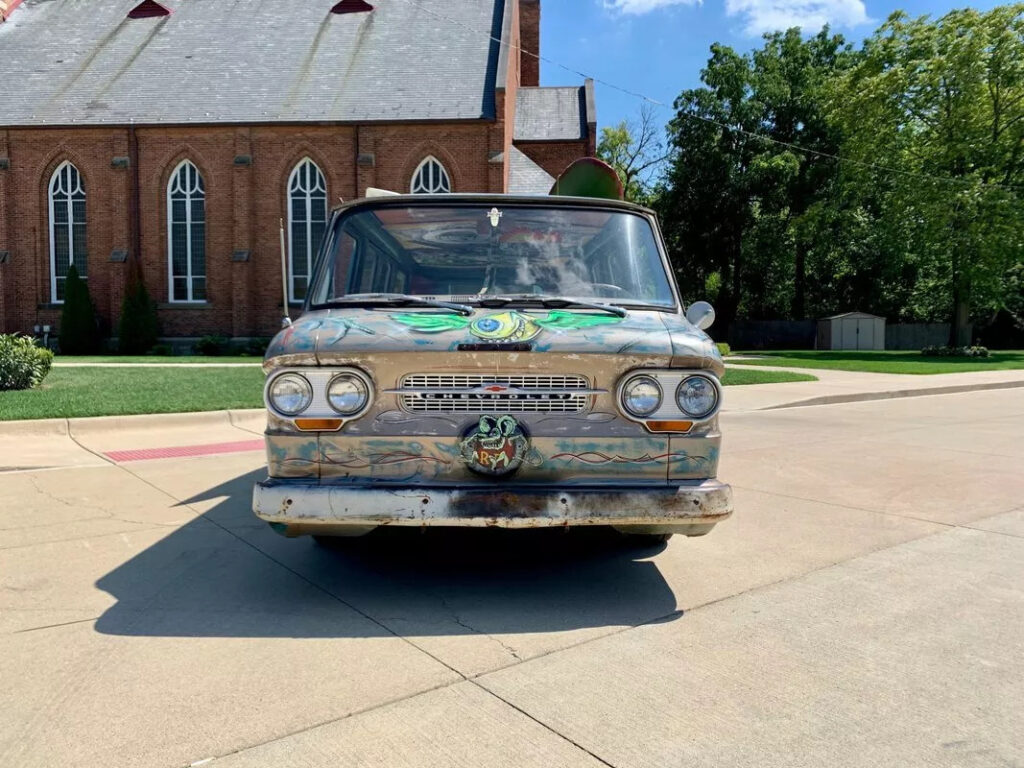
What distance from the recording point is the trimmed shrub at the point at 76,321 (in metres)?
27.4

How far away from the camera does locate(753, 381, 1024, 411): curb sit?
48.0ft

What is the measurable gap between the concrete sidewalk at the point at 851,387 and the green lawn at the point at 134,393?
1.35 meters

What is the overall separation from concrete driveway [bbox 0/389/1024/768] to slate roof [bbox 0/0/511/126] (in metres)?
23.9

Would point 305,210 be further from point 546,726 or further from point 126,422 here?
point 546,726

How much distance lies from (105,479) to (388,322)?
4676mm

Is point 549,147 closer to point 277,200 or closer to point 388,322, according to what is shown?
point 277,200

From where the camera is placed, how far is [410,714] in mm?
2920

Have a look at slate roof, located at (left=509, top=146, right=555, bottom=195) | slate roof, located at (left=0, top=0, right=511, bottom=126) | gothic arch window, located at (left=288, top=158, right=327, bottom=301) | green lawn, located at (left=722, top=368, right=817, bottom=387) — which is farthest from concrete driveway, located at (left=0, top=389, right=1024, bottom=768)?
slate roof, located at (left=0, top=0, right=511, bottom=126)

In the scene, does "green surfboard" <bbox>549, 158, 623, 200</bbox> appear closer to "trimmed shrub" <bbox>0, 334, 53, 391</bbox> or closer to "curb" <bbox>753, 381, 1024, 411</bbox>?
"curb" <bbox>753, 381, 1024, 411</bbox>

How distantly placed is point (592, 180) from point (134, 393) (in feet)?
27.3

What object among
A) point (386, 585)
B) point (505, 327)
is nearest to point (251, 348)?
point (386, 585)

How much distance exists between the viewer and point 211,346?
89.9 ft

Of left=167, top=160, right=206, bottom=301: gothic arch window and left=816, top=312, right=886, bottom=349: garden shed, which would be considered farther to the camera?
left=816, top=312, right=886, bottom=349: garden shed

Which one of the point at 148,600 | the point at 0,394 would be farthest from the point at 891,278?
the point at 148,600
